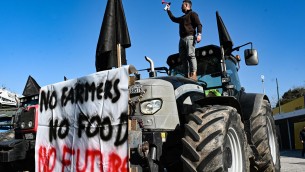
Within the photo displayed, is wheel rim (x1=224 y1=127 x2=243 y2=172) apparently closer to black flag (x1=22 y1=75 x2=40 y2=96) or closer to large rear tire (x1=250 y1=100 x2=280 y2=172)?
large rear tire (x1=250 y1=100 x2=280 y2=172)

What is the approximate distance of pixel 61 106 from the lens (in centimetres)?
468

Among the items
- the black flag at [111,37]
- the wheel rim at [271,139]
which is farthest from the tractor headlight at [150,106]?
the wheel rim at [271,139]

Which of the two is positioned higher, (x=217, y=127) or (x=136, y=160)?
(x=217, y=127)

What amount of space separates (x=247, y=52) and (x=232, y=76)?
2.01 feet

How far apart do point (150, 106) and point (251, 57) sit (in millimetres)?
2982

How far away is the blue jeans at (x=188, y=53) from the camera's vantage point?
6035 mm

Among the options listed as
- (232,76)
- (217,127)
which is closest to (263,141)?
(232,76)

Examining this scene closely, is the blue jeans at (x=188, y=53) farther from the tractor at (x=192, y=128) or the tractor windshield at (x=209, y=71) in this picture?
the tractor windshield at (x=209, y=71)

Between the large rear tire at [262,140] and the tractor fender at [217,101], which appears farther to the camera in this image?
the large rear tire at [262,140]

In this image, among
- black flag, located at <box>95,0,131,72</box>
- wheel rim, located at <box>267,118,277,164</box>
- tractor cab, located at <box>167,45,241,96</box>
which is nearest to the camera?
black flag, located at <box>95,0,131,72</box>

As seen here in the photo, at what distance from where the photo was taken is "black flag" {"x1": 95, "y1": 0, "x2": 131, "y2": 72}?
569 cm

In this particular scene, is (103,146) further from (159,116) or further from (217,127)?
(217,127)

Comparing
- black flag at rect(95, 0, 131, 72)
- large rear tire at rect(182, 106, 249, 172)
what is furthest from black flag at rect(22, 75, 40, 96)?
large rear tire at rect(182, 106, 249, 172)

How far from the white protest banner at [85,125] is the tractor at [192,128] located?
18 cm
